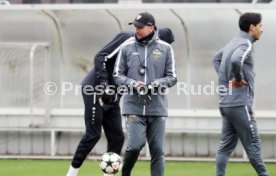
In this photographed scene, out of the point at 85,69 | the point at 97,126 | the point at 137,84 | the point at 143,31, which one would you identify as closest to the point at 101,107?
the point at 97,126

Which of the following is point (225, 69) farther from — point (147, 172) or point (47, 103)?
point (47, 103)

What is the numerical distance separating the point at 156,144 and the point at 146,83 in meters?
0.62

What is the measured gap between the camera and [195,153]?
571 inches

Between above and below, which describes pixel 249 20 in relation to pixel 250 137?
above

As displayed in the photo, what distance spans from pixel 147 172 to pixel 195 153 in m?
2.41

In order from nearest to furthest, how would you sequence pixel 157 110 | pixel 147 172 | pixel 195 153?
pixel 157 110
pixel 147 172
pixel 195 153

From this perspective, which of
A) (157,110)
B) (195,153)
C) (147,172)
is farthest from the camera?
(195,153)

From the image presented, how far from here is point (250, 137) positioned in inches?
371

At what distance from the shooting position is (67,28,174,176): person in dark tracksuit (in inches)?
393

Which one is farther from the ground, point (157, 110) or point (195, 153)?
point (157, 110)

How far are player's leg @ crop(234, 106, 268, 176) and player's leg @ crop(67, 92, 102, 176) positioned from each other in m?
1.64

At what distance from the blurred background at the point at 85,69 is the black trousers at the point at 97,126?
4.05 m

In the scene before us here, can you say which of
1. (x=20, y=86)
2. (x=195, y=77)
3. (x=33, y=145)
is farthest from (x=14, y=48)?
(x=195, y=77)

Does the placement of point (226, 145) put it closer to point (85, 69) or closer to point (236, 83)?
point (236, 83)
